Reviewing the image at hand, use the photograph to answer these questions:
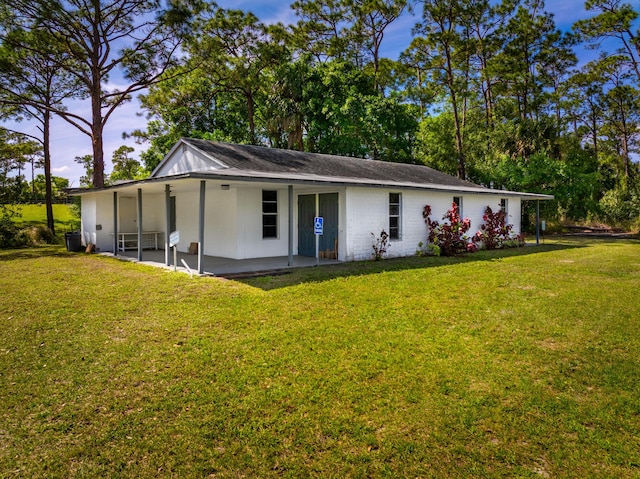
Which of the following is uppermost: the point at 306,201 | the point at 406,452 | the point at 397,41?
the point at 397,41

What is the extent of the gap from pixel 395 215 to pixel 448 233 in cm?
214

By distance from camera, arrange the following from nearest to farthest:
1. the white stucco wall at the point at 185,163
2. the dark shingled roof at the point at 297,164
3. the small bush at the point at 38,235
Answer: the dark shingled roof at the point at 297,164 < the white stucco wall at the point at 185,163 < the small bush at the point at 38,235

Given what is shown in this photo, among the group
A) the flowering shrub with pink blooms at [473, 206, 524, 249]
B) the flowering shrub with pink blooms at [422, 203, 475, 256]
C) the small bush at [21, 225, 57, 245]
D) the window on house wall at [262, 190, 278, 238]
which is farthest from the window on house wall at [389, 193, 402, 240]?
the small bush at [21, 225, 57, 245]

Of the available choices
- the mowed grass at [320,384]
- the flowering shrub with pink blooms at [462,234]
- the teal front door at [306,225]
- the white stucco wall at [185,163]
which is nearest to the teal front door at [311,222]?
the teal front door at [306,225]

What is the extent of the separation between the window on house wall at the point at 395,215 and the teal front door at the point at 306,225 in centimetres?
259

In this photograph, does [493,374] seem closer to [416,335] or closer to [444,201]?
[416,335]

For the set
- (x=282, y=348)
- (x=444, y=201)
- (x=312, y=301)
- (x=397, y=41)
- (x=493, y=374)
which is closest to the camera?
(x=493, y=374)

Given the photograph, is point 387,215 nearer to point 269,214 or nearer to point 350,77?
point 269,214

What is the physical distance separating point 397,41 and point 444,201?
2043 centimetres

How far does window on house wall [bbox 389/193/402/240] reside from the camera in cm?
1329

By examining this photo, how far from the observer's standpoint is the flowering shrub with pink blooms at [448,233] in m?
13.9

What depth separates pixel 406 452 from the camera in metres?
2.85

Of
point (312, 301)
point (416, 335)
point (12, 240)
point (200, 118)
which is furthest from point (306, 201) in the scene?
point (200, 118)

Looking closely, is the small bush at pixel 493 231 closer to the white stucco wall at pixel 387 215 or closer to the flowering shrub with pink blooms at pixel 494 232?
the flowering shrub with pink blooms at pixel 494 232
